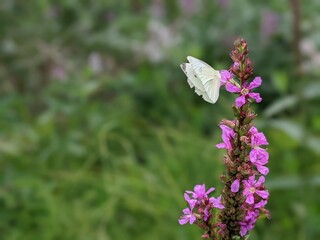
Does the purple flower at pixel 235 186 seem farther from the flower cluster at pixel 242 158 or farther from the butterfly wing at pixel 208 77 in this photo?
the butterfly wing at pixel 208 77

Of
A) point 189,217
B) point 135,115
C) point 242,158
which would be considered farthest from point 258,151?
point 135,115

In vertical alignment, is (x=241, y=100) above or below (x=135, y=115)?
below

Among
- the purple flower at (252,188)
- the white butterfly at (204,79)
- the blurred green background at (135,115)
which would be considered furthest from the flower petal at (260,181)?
the blurred green background at (135,115)

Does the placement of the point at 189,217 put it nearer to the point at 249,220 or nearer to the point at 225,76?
the point at 249,220

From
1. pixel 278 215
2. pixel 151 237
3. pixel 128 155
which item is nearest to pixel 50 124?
pixel 128 155

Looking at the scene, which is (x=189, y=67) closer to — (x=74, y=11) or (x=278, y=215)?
(x=278, y=215)

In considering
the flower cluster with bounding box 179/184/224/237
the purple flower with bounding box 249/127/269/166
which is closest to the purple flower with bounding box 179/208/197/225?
the flower cluster with bounding box 179/184/224/237
